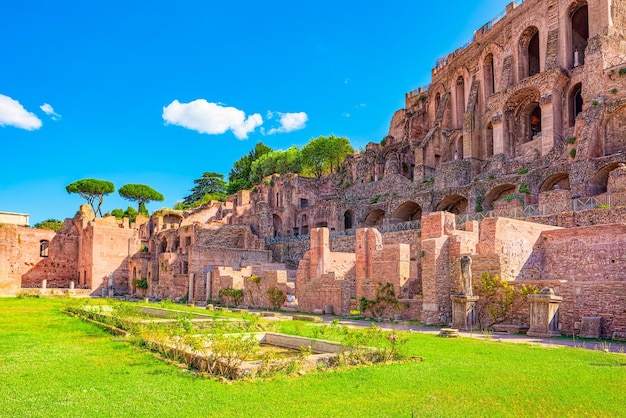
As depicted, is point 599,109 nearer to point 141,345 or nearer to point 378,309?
point 378,309

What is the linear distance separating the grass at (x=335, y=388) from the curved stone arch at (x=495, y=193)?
23.0 meters

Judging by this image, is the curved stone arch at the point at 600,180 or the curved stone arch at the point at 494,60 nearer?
the curved stone arch at the point at 600,180

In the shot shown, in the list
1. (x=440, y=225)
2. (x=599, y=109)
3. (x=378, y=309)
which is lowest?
(x=378, y=309)

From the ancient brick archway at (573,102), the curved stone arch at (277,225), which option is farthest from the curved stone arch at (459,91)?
the curved stone arch at (277,225)

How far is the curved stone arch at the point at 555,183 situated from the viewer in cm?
2953

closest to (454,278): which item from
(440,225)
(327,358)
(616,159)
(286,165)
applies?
(440,225)

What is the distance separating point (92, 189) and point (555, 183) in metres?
58.4

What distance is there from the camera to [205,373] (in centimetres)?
797

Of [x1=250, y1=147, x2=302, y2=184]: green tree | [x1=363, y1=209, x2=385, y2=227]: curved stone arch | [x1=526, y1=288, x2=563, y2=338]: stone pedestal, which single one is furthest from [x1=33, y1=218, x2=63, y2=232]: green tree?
[x1=526, y1=288, x2=563, y2=338]: stone pedestal

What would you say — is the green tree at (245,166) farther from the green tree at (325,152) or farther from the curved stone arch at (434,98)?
the curved stone arch at (434,98)

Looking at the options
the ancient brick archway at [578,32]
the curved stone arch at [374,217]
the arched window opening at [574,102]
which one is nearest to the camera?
the arched window opening at [574,102]

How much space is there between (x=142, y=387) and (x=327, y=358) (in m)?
3.06

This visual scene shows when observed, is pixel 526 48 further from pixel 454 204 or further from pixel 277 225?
pixel 277 225

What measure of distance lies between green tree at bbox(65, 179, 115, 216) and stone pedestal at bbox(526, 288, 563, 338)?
6524cm
